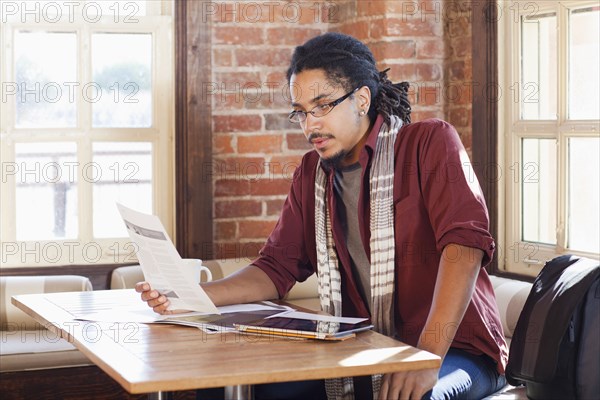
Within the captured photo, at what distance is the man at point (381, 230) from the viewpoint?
2322 millimetres

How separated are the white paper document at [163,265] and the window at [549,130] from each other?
1.66 meters

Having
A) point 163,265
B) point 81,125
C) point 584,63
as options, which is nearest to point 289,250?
point 163,265

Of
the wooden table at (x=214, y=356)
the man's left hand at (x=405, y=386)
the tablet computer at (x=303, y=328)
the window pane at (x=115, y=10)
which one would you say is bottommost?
the man's left hand at (x=405, y=386)

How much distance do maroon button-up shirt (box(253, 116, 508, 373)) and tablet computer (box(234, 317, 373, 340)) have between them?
249 millimetres

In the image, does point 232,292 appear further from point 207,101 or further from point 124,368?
point 207,101

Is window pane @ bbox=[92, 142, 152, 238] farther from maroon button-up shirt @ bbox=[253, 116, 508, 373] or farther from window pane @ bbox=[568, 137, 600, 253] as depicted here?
window pane @ bbox=[568, 137, 600, 253]

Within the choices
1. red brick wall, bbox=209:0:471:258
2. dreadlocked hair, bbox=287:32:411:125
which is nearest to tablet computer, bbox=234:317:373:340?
dreadlocked hair, bbox=287:32:411:125

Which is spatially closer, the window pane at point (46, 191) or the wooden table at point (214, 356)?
the wooden table at point (214, 356)

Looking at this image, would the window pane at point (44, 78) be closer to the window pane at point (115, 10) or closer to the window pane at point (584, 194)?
the window pane at point (115, 10)

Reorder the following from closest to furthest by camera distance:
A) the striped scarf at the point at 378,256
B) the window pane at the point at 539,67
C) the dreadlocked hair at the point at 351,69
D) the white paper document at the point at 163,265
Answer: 1. the white paper document at the point at 163,265
2. the striped scarf at the point at 378,256
3. the dreadlocked hair at the point at 351,69
4. the window pane at the point at 539,67

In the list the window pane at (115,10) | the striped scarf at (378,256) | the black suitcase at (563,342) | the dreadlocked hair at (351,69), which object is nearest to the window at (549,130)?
the dreadlocked hair at (351,69)

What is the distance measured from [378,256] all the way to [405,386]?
570mm

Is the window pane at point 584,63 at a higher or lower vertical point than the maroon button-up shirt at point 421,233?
higher

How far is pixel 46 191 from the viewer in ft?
13.3
